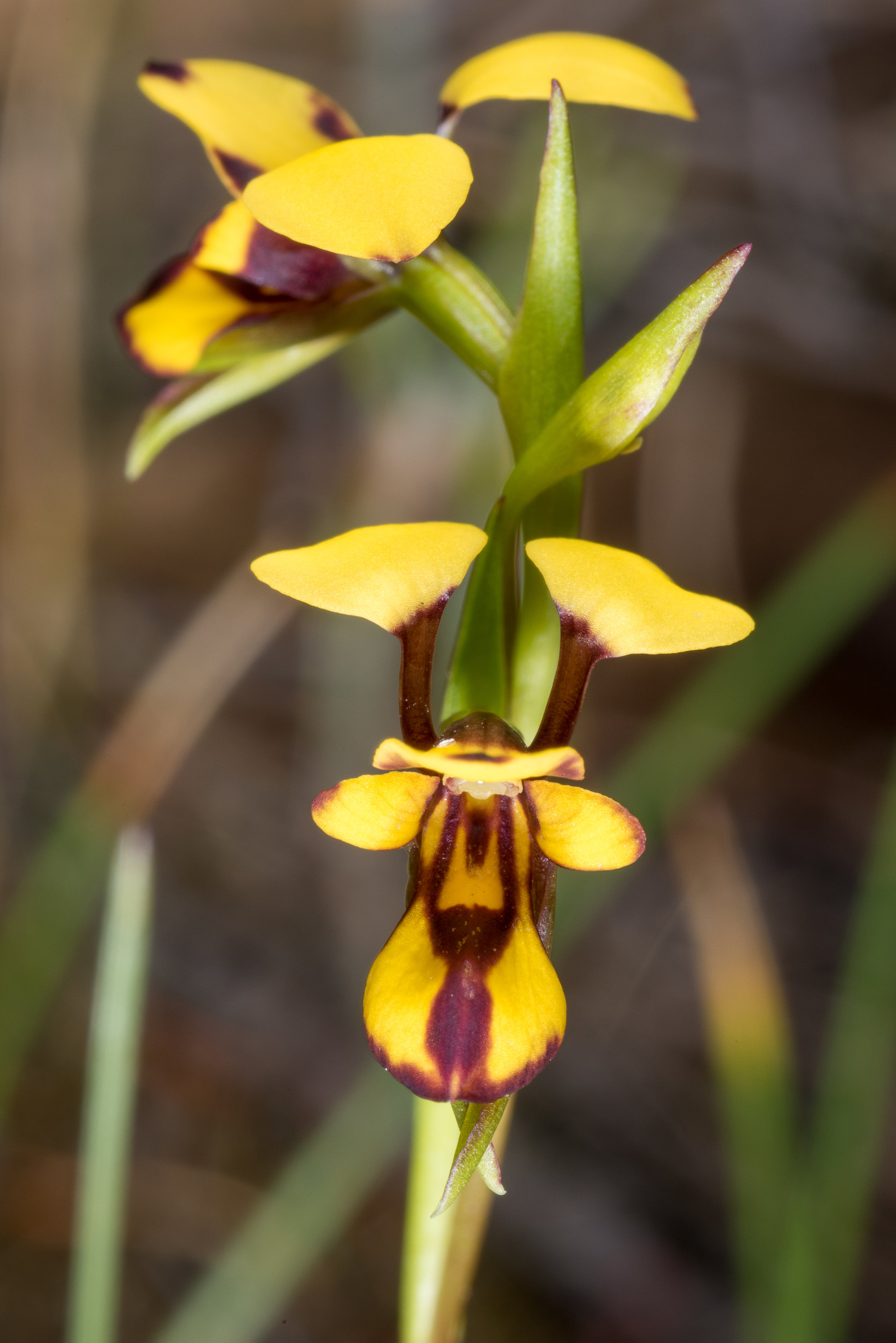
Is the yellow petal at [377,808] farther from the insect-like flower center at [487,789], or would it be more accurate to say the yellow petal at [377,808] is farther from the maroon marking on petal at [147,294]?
the maroon marking on petal at [147,294]

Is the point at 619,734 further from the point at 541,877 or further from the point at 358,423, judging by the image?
the point at 541,877

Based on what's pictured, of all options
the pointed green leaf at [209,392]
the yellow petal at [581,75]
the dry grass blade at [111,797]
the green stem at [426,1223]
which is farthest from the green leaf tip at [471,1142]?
the dry grass blade at [111,797]

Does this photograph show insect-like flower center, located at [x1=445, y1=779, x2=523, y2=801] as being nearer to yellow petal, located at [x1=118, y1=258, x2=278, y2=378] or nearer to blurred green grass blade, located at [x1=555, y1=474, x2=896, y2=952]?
yellow petal, located at [x1=118, y1=258, x2=278, y2=378]

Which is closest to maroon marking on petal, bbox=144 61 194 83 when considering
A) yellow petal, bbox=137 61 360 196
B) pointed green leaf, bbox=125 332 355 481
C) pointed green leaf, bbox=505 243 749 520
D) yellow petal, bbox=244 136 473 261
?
yellow petal, bbox=137 61 360 196

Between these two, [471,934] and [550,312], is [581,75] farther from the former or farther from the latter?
[471,934]

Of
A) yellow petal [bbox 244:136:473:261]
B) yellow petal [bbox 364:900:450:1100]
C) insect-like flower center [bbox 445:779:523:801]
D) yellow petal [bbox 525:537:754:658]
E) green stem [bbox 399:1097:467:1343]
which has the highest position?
yellow petal [bbox 244:136:473:261]

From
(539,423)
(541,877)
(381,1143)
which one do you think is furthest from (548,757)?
(381,1143)

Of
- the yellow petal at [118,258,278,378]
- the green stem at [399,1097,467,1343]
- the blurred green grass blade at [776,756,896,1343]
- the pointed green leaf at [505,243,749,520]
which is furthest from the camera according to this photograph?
the blurred green grass blade at [776,756,896,1343]
